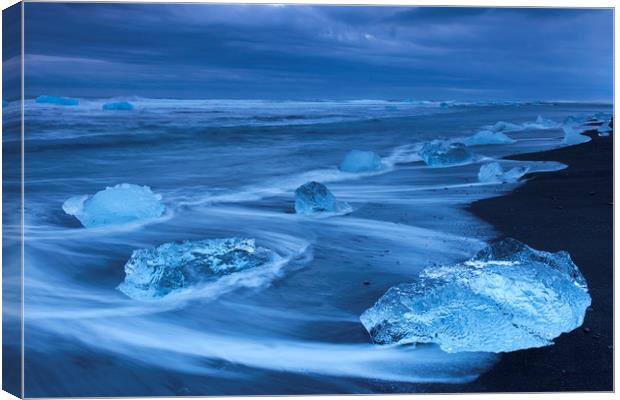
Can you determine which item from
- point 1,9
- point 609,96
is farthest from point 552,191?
point 1,9

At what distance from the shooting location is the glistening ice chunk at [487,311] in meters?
3.22

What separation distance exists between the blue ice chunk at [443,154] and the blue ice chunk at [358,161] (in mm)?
339

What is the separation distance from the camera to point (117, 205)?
3.64 meters

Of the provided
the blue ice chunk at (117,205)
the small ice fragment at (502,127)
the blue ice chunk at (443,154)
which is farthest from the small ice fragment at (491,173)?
the blue ice chunk at (117,205)

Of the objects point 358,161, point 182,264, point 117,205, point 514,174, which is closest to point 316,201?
point 358,161

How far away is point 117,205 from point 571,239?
2244mm

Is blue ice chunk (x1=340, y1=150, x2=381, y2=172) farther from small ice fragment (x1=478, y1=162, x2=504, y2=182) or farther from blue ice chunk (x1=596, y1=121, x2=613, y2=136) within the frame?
blue ice chunk (x1=596, y1=121, x2=613, y2=136)

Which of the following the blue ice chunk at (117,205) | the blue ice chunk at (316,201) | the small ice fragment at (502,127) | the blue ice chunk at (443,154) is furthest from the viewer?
the blue ice chunk at (443,154)

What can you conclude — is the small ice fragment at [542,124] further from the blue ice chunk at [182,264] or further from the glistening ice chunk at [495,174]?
the blue ice chunk at [182,264]

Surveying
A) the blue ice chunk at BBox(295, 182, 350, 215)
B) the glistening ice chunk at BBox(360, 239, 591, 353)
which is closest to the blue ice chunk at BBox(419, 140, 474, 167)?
the blue ice chunk at BBox(295, 182, 350, 215)

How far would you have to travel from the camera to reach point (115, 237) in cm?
374

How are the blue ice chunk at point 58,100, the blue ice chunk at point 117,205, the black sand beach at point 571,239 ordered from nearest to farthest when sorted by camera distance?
the black sand beach at point 571,239 < the blue ice chunk at point 58,100 < the blue ice chunk at point 117,205

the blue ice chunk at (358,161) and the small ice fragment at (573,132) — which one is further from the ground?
the small ice fragment at (573,132)

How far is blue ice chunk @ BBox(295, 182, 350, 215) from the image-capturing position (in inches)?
150
